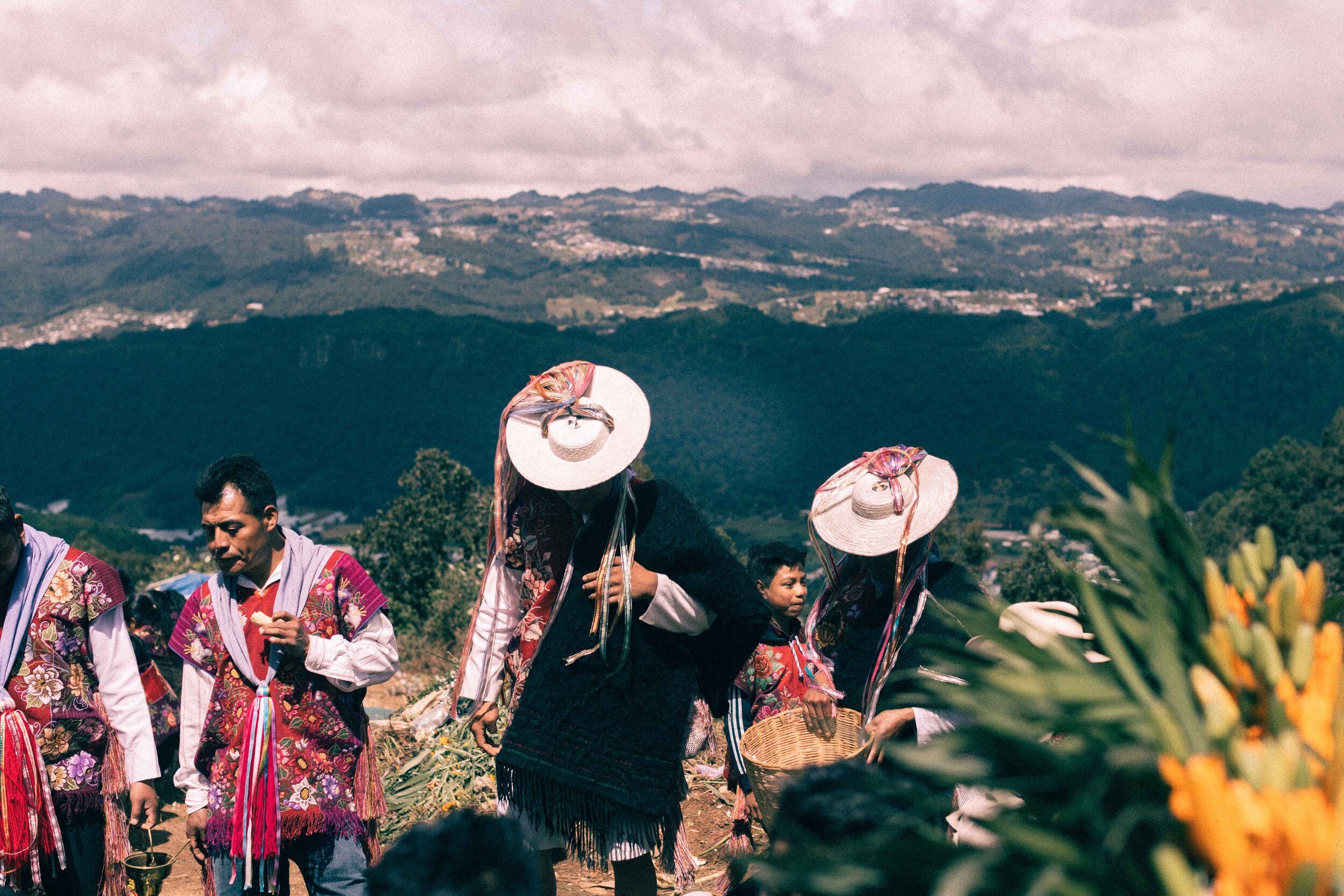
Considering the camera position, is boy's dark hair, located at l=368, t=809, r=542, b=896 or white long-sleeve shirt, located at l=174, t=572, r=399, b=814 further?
white long-sleeve shirt, located at l=174, t=572, r=399, b=814

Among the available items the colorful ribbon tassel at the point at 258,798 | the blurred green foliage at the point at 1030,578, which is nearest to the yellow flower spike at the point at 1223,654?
the colorful ribbon tassel at the point at 258,798

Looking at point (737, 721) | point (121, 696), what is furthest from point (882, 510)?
point (121, 696)

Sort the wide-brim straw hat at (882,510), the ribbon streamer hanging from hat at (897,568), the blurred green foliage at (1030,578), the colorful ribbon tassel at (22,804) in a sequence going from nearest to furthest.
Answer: the colorful ribbon tassel at (22,804) < the ribbon streamer hanging from hat at (897,568) < the wide-brim straw hat at (882,510) < the blurred green foliage at (1030,578)

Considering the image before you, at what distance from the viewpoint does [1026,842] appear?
1088mm

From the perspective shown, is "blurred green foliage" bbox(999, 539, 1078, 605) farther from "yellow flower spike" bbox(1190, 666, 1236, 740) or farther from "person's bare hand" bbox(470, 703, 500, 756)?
"yellow flower spike" bbox(1190, 666, 1236, 740)

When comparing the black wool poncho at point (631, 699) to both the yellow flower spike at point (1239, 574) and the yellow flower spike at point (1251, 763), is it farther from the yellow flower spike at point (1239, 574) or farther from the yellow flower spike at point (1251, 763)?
the yellow flower spike at point (1251, 763)

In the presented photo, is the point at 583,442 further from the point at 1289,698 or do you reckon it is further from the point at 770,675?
the point at 1289,698

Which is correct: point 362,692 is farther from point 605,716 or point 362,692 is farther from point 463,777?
point 463,777

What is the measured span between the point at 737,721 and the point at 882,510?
942 mm

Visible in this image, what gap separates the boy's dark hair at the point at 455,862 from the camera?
1.41 m

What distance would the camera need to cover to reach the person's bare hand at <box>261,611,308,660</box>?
2699 millimetres

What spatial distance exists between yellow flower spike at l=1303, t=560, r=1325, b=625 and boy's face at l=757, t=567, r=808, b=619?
9.15 ft

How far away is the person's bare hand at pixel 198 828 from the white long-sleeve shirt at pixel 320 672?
0.02 meters

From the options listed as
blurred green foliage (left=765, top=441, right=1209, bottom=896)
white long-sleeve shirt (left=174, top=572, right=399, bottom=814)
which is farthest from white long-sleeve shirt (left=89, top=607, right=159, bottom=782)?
blurred green foliage (left=765, top=441, right=1209, bottom=896)
